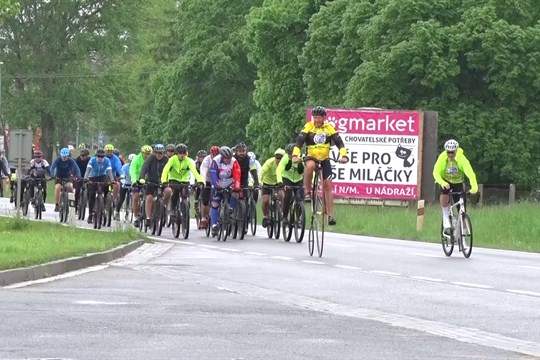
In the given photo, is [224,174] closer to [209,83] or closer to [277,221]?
[277,221]

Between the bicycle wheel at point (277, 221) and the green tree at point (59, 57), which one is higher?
the green tree at point (59, 57)

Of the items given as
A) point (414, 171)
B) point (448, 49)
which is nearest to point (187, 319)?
point (414, 171)

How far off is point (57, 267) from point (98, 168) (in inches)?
580

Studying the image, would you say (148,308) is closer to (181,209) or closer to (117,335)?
(117,335)

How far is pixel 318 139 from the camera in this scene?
774 inches

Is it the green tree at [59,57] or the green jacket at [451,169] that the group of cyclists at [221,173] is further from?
the green tree at [59,57]

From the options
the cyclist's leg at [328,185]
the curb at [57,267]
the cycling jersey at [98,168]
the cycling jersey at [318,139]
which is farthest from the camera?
the cycling jersey at [98,168]

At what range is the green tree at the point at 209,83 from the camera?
8200 cm

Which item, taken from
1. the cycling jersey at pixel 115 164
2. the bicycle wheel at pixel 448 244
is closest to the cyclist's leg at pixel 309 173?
the bicycle wheel at pixel 448 244

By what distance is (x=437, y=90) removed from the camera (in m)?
55.7

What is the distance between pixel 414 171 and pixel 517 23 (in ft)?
51.0

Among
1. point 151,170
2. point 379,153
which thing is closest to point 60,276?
point 151,170

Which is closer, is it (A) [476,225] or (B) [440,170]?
(B) [440,170]

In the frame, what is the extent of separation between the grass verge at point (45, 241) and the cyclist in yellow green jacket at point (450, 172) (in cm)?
498
